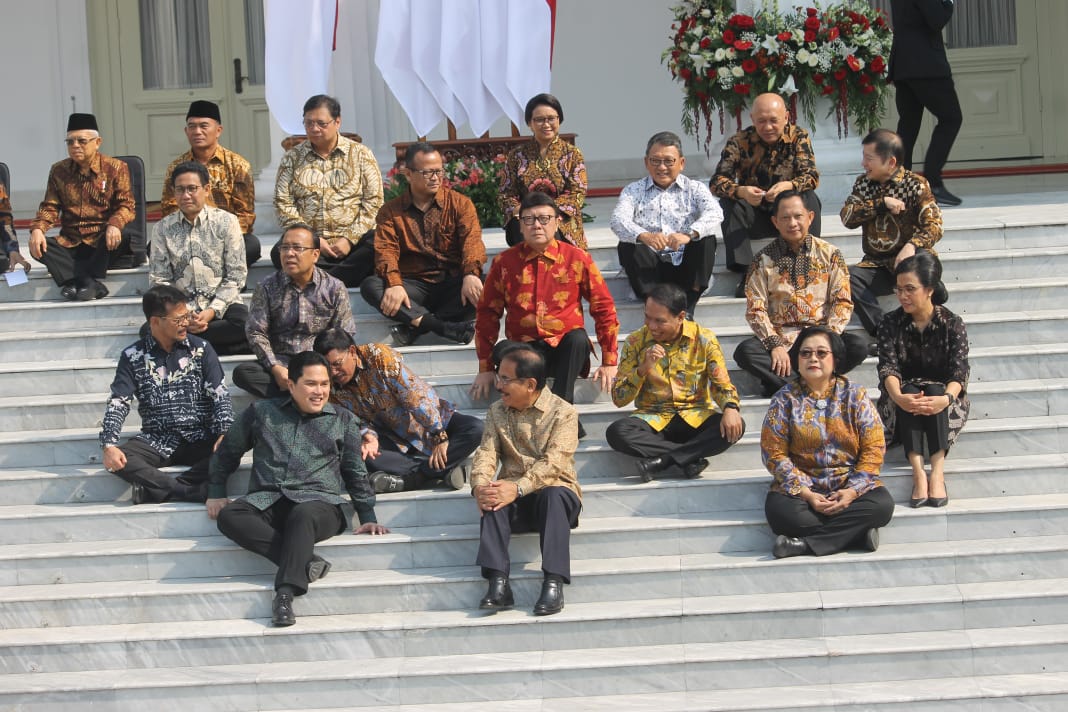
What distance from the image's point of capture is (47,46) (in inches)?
499

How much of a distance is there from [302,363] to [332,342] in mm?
371

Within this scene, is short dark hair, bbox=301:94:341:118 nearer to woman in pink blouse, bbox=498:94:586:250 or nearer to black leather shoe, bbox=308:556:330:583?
woman in pink blouse, bbox=498:94:586:250

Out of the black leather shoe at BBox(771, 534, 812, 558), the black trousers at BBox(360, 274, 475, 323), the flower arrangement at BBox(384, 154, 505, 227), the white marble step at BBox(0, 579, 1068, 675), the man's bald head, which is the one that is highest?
the man's bald head

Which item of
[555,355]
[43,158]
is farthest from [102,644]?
[43,158]

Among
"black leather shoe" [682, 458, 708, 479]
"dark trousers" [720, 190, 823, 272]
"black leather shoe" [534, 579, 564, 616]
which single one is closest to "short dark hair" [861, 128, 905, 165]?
"dark trousers" [720, 190, 823, 272]

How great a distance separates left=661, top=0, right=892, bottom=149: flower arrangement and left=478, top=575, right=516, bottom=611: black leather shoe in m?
4.28

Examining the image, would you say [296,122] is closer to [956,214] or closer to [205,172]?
[205,172]

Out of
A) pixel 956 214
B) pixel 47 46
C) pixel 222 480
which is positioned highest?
pixel 47 46

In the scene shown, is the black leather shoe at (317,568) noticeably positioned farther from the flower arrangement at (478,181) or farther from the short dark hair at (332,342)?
the flower arrangement at (478,181)

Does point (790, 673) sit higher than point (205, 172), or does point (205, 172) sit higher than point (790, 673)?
point (205, 172)

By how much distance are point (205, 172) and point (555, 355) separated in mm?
2280

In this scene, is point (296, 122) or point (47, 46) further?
point (47, 46)

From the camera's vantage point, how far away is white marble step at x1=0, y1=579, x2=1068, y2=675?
5.81 m

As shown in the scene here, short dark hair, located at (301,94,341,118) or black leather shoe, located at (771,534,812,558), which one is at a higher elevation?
short dark hair, located at (301,94,341,118)
